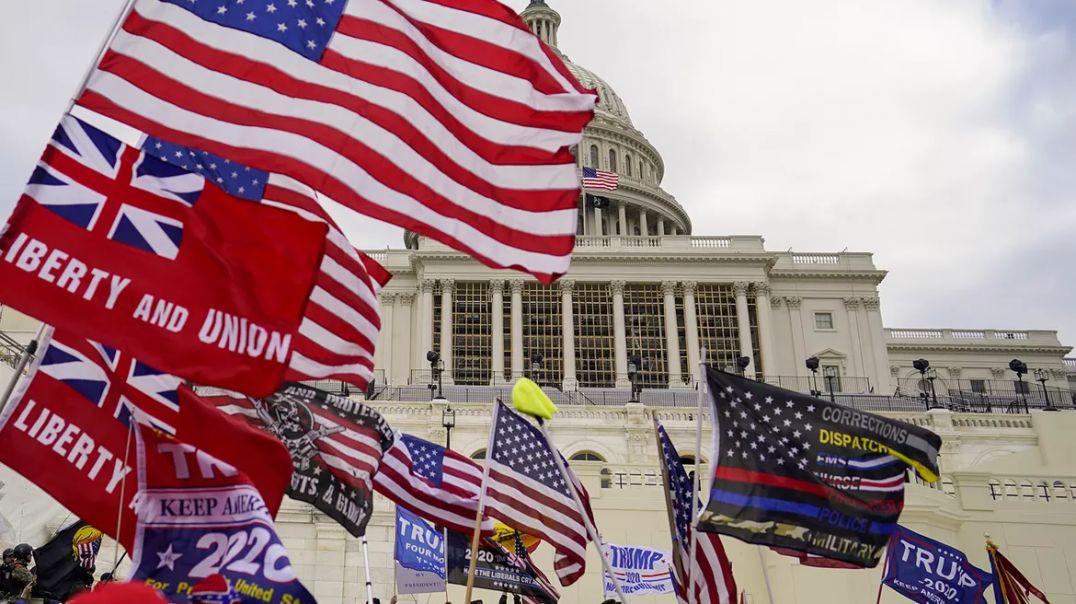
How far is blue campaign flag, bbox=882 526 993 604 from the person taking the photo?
43.8ft

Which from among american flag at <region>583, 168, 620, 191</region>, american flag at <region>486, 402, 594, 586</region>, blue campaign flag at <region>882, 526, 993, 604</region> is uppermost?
american flag at <region>583, 168, 620, 191</region>

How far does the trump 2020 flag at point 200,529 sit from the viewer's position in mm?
5730

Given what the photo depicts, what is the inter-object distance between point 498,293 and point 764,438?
168 feet

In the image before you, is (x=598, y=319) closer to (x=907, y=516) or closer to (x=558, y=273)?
(x=907, y=516)

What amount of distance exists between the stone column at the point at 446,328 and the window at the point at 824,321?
23804mm

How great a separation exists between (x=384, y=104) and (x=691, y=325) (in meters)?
53.5

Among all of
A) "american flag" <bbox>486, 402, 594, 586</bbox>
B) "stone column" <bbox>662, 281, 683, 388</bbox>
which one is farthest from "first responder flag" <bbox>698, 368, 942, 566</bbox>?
"stone column" <bbox>662, 281, 683, 388</bbox>

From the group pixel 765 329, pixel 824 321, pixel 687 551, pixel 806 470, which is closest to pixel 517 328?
pixel 765 329

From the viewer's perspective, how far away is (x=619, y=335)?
59312 mm

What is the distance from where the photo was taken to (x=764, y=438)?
9.16 meters

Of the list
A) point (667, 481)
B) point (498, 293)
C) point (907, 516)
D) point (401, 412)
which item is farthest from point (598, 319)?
point (667, 481)

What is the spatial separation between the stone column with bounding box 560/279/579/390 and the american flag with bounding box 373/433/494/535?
44165 mm

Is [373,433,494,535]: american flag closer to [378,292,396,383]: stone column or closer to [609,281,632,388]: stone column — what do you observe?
[609,281,632,388]: stone column

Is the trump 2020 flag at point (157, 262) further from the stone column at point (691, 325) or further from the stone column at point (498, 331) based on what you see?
the stone column at point (691, 325)
